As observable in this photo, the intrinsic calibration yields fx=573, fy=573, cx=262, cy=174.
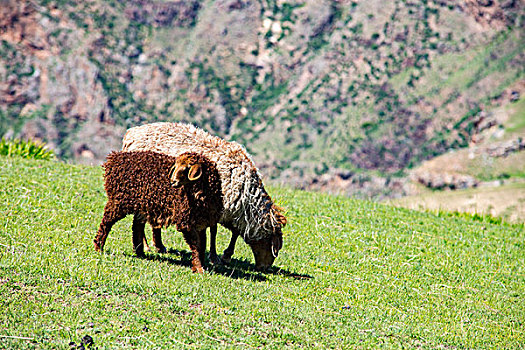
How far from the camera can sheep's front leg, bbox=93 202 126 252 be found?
363 inches

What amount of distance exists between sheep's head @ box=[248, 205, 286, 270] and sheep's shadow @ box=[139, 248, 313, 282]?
17cm

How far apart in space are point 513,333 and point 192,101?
120 m

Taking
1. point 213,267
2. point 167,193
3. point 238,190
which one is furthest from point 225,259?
point 167,193

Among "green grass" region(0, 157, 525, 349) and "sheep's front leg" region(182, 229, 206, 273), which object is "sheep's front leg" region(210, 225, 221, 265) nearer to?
"green grass" region(0, 157, 525, 349)

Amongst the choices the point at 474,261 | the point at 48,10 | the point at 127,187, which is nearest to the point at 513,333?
the point at 474,261

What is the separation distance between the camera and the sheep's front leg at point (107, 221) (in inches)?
363

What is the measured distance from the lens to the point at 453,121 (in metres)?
109

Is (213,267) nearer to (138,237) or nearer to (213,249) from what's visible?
(213,249)

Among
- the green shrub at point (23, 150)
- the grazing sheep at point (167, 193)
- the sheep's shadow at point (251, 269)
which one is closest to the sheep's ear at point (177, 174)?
the grazing sheep at point (167, 193)

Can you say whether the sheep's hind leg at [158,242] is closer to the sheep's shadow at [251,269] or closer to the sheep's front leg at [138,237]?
the sheep's front leg at [138,237]

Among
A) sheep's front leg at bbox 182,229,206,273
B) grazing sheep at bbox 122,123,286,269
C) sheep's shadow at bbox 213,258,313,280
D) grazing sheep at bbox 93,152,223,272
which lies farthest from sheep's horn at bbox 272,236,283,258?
sheep's front leg at bbox 182,229,206,273

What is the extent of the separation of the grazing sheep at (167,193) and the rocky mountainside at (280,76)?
269 feet

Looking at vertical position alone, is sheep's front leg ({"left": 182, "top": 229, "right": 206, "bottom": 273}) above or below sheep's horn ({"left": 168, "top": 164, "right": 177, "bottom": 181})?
below

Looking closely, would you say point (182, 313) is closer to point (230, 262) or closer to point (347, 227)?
point (230, 262)
